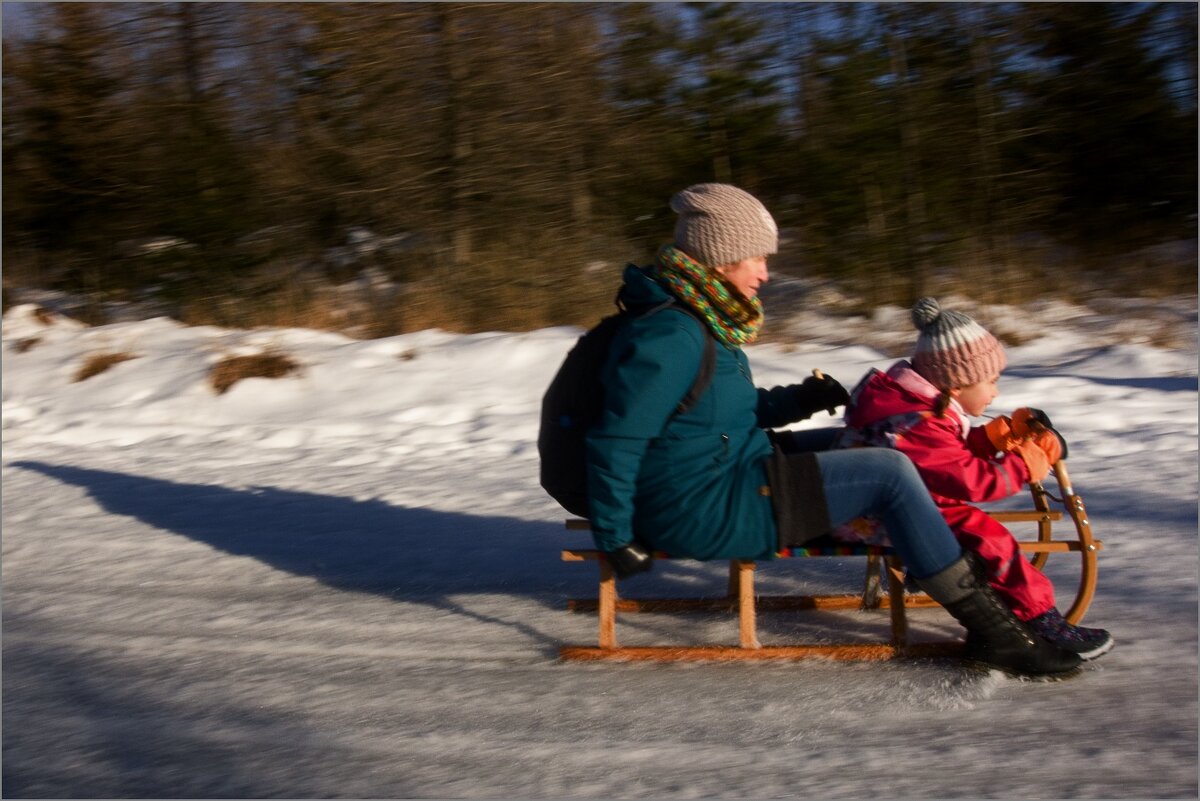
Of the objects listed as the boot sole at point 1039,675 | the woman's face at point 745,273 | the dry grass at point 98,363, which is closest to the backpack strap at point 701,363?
the woman's face at point 745,273

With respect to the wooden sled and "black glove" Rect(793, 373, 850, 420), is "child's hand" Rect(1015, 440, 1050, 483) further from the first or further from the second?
"black glove" Rect(793, 373, 850, 420)

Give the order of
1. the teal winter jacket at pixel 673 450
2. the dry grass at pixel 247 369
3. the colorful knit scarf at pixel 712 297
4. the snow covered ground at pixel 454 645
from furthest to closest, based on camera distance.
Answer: the dry grass at pixel 247 369 < the colorful knit scarf at pixel 712 297 < the teal winter jacket at pixel 673 450 < the snow covered ground at pixel 454 645

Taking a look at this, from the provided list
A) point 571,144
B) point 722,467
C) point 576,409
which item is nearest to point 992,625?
point 722,467

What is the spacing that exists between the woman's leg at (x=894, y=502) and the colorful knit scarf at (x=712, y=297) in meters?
0.46

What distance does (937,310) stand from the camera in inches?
145

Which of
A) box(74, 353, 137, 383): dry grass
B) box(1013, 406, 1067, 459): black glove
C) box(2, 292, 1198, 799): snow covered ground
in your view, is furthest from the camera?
box(74, 353, 137, 383): dry grass

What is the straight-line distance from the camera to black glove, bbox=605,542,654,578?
11.0 ft

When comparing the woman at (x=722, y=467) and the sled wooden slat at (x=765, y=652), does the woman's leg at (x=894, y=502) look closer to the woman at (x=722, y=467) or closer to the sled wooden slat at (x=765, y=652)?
the woman at (x=722, y=467)

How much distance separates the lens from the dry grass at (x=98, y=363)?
9.17m

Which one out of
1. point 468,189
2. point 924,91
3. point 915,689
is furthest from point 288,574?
point 924,91

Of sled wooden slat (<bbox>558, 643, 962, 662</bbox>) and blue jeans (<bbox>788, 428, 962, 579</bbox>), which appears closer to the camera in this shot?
blue jeans (<bbox>788, 428, 962, 579</bbox>)

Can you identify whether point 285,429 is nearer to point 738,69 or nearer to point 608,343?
point 608,343

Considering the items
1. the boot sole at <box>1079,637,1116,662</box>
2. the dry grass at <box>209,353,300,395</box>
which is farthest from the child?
the dry grass at <box>209,353,300,395</box>

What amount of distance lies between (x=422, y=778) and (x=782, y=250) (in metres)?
10.6
